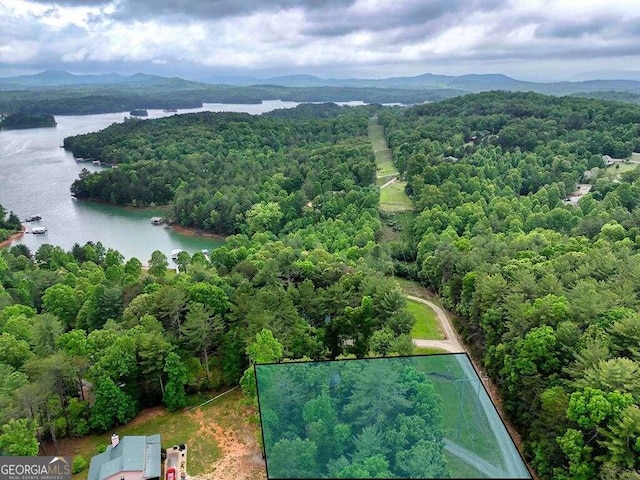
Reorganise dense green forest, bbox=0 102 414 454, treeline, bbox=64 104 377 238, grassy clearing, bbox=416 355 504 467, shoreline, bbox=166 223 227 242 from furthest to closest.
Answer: shoreline, bbox=166 223 227 242 → treeline, bbox=64 104 377 238 → dense green forest, bbox=0 102 414 454 → grassy clearing, bbox=416 355 504 467

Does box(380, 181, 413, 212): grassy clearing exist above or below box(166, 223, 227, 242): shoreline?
above

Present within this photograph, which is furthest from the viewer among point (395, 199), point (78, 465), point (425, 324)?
point (395, 199)

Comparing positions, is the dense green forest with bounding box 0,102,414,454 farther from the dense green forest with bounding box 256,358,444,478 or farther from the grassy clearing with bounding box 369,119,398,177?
the grassy clearing with bounding box 369,119,398,177

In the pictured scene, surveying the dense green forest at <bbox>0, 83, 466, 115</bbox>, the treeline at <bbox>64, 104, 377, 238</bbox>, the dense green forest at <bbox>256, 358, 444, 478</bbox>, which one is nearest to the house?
the dense green forest at <bbox>256, 358, 444, 478</bbox>

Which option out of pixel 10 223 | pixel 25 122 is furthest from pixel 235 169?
pixel 25 122

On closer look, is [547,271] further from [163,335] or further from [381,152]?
[381,152]

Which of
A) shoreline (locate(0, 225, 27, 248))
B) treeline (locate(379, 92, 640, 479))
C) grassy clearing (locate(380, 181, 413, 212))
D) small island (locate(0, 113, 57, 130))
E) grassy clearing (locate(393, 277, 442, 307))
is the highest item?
small island (locate(0, 113, 57, 130))

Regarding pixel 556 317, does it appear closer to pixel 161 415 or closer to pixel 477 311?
pixel 477 311
